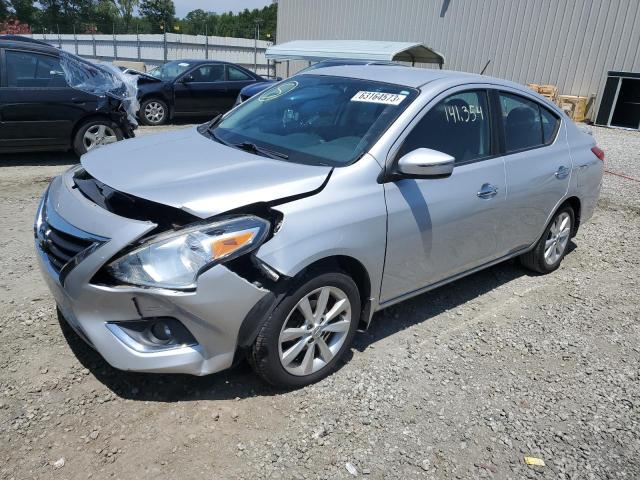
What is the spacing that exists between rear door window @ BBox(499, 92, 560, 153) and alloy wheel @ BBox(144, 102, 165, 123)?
9.26m

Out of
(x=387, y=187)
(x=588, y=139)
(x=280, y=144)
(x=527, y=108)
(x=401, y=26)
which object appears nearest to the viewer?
(x=387, y=187)

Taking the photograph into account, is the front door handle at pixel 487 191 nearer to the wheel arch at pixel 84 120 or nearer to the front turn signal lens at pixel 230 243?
the front turn signal lens at pixel 230 243

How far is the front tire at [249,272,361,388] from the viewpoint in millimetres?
2680

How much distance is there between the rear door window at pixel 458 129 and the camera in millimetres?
3303

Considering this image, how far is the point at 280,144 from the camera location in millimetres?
3334

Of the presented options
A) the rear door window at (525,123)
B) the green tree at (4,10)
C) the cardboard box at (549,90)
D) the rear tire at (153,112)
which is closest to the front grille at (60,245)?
the rear door window at (525,123)

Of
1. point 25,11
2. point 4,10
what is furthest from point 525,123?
point 25,11

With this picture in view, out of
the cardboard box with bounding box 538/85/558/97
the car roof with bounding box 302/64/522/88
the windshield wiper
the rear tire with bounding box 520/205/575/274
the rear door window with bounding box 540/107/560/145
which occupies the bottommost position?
the rear tire with bounding box 520/205/575/274

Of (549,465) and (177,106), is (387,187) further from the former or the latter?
(177,106)

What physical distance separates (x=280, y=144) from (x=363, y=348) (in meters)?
1.40

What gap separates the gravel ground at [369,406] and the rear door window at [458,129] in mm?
1229

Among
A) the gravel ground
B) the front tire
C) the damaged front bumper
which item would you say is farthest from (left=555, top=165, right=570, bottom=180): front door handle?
the damaged front bumper

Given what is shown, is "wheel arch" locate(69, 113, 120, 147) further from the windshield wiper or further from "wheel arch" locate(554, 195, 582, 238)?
"wheel arch" locate(554, 195, 582, 238)

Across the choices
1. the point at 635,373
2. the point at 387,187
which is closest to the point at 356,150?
Answer: the point at 387,187
